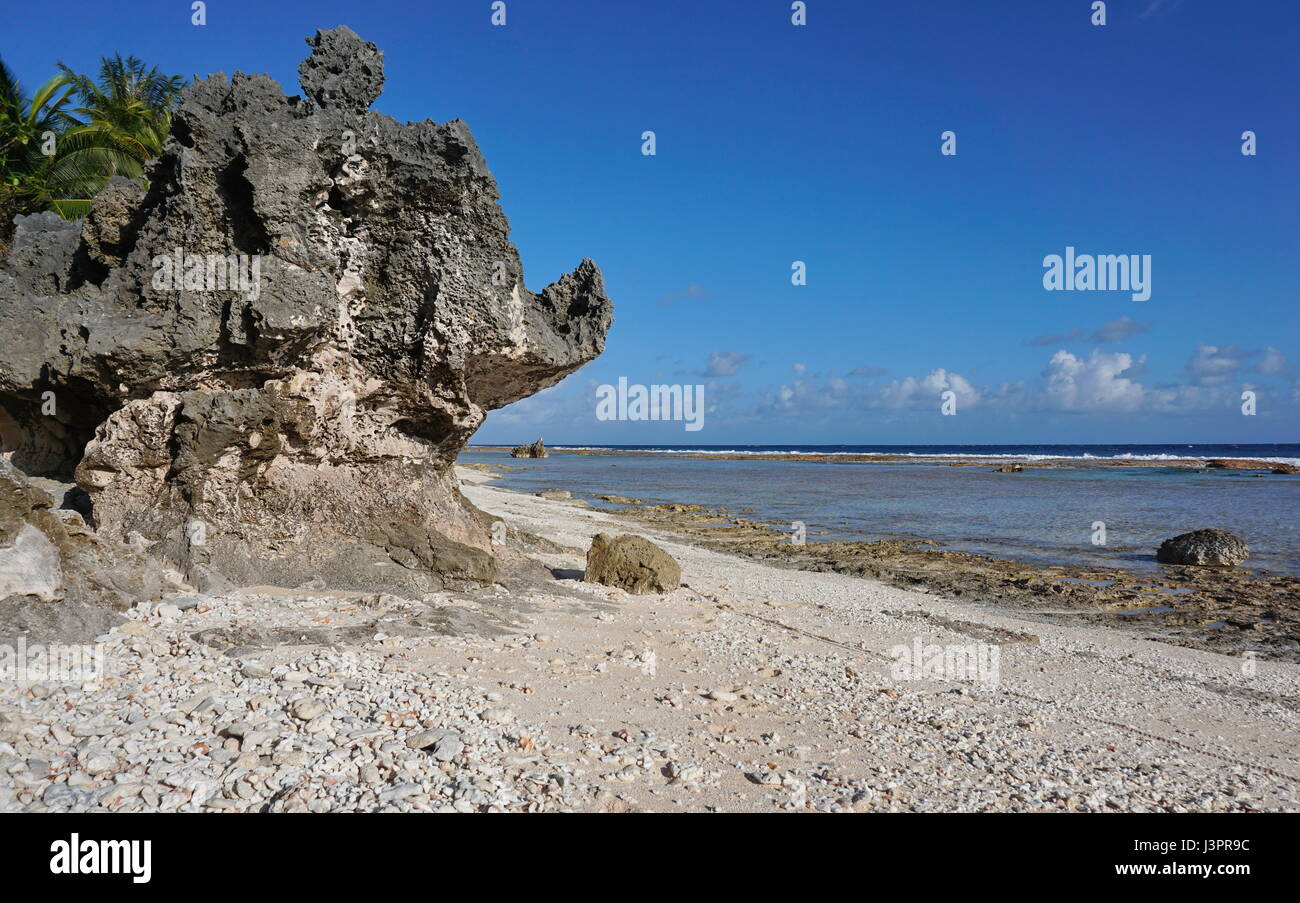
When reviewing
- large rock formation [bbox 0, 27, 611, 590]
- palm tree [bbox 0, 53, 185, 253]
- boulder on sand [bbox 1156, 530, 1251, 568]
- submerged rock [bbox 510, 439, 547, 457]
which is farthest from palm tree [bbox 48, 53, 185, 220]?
submerged rock [bbox 510, 439, 547, 457]

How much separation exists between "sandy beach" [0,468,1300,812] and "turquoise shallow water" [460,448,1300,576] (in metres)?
10.8

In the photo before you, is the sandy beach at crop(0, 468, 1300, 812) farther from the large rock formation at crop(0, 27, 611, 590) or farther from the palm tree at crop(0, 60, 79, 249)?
the palm tree at crop(0, 60, 79, 249)

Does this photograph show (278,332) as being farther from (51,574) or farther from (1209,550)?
(1209,550)

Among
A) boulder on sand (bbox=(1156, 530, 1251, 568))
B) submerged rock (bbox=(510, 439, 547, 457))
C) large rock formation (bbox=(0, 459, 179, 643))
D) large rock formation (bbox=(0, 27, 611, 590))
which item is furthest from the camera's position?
submerged rock (bbox=(510, 439, 547, 457))

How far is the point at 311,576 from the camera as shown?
878cm

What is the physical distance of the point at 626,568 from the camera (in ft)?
37.0

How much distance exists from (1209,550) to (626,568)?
559 inches

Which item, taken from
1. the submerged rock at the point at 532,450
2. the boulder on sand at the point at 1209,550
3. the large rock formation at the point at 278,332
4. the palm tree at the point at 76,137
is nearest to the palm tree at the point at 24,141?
the palm tree at the point at 76,137

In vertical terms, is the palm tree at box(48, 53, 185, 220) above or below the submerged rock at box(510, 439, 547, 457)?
above

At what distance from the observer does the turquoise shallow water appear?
20016mm

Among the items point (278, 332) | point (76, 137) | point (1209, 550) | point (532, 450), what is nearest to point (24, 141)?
point (76, 137)

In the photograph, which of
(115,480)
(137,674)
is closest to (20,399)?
(115,480)

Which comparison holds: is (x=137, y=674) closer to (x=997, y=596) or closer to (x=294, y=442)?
(x=294, y=442)

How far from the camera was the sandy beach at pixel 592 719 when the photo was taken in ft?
14.7
